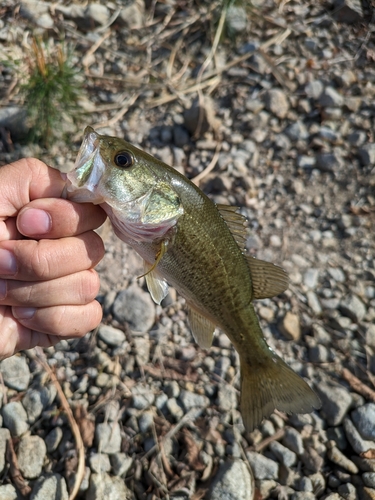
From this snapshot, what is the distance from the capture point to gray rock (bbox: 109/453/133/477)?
308 cm

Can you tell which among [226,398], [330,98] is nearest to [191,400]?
[226,398]

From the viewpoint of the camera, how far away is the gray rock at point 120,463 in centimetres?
308

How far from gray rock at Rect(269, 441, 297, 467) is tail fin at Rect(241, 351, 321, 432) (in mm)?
698

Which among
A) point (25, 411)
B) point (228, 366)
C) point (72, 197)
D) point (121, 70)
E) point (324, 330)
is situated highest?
point (72, 197)

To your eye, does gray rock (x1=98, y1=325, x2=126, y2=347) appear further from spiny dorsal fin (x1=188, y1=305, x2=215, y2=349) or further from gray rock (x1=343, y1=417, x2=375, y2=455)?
gray rock (x1=343, y1=417, x2=375, y2=455)

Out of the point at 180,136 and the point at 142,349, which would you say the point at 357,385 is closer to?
the point at 142,349

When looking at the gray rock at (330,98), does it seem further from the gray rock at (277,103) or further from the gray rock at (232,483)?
the gray rock at (232,483)

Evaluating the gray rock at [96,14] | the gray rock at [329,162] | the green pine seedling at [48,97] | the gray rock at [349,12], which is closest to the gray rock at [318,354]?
the gray rock at [329,162]

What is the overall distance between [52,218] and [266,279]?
3.83 ft

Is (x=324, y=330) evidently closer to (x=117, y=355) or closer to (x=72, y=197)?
(x=117, y=355)

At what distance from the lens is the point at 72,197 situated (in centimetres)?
218

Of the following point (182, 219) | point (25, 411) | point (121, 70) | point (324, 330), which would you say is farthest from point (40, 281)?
point (121, 70)

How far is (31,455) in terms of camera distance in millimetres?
3059

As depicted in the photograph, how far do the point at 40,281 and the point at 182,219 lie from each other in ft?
2.51
